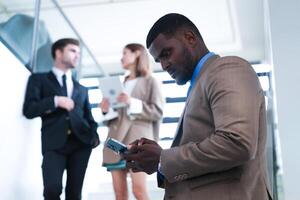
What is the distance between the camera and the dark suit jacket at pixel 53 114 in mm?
3287

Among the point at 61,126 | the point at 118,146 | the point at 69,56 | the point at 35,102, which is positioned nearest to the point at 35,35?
the point at 69,56

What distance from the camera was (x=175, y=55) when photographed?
1.51 meters

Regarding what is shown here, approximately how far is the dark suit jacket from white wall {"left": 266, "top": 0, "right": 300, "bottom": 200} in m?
1.30

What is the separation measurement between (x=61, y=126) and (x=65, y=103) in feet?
0.54

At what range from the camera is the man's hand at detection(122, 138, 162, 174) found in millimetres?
1387

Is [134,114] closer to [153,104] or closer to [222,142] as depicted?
[153,104]

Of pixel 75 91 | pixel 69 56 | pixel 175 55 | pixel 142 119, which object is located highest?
pixel 175 55

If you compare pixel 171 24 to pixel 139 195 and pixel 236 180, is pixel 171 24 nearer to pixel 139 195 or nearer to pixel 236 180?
pixel 236 180

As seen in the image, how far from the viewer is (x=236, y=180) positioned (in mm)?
1319

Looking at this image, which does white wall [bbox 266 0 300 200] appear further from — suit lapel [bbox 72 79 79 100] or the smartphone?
the smartphone

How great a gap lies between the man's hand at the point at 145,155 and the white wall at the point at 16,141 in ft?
5.94

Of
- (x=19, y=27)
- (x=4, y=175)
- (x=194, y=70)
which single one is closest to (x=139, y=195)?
(x=4, y=175)

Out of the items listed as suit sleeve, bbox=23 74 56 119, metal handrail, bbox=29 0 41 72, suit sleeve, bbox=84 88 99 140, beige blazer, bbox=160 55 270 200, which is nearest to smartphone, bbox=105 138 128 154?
beige blazer, bbox=160 55 270 200

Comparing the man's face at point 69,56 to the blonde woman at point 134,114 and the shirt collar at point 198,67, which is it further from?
the shirt collar at point 198,67
